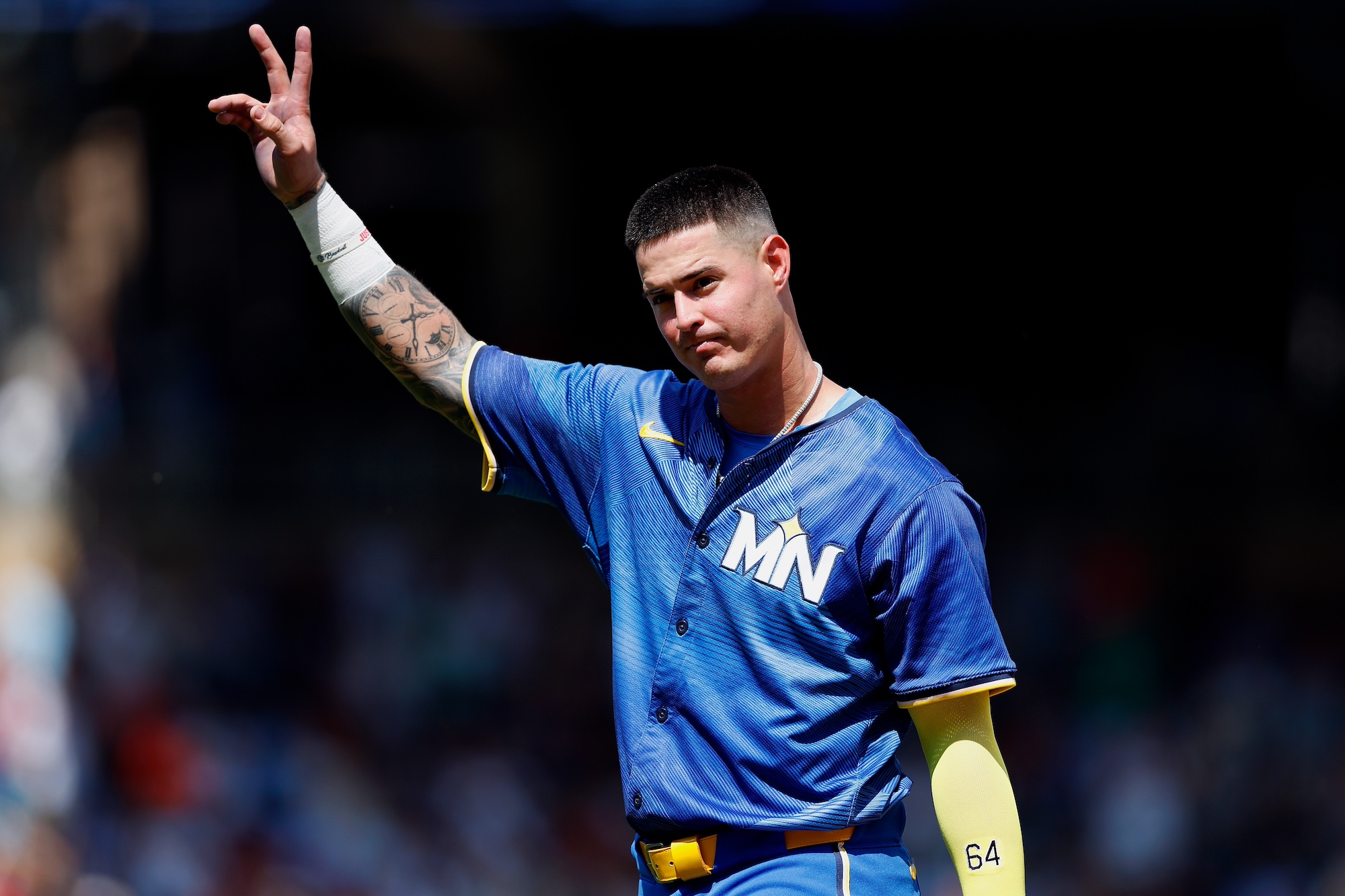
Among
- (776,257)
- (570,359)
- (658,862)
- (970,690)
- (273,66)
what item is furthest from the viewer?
(570,359)

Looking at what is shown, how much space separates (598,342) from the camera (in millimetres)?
11234

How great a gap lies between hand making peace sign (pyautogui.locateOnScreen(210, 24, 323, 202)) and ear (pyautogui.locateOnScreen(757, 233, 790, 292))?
869 millimetres

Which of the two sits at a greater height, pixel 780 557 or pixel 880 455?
pixel 880 455

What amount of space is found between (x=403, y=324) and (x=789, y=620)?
3.17 ft

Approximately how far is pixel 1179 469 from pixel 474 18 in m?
5.89

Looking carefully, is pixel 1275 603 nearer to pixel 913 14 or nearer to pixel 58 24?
pixel 913 14

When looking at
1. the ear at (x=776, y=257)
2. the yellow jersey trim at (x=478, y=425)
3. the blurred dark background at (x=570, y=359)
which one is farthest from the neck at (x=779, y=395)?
the blurred dark background at (x=570, y=359)

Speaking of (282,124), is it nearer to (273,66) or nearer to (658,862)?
(273,66)

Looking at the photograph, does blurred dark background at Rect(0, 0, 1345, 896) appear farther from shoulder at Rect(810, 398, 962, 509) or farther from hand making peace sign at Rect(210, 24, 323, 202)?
hand making peace sign at Rect(210, 24, 323, 202)

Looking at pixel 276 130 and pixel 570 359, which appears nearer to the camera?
pixel 276 130

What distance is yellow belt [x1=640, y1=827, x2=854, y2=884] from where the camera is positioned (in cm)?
225

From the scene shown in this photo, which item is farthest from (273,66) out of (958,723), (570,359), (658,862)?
(570,359)

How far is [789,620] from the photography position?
2271mm

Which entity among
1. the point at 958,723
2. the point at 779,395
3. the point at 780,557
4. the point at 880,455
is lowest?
the point at 958,723
